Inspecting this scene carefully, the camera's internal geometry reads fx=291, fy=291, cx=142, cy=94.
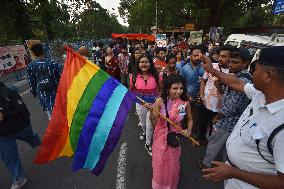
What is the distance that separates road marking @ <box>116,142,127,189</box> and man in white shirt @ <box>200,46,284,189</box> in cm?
243

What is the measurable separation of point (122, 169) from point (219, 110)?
180 centimetres

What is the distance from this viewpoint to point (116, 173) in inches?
178

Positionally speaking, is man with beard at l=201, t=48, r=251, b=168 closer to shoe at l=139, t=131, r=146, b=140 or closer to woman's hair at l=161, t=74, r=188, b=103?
woman's hair at l=161, t=74, r=188, b=103

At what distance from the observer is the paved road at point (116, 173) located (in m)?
4.20

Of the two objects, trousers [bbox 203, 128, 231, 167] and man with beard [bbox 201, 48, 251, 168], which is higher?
man with beard [bbox 201, 48, 251, 168]

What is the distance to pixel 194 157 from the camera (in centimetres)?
507

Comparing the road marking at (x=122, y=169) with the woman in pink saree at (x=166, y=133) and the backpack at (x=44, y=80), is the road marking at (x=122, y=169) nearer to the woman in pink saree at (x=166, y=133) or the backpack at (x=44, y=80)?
the woman in pink saree at (x=166, y=133)

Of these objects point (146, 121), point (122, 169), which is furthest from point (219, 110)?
point (122, 169)

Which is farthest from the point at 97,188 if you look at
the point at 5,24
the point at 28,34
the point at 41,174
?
the point at 28,34

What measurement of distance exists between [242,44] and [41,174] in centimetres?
729

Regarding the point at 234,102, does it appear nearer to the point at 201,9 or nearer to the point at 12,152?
the point at 12,152

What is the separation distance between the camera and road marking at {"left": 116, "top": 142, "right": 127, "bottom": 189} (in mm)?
4207

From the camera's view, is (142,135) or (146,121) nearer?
(146,121)

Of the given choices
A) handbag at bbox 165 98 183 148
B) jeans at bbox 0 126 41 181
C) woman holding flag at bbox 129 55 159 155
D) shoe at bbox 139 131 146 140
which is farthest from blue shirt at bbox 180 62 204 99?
jeans at bbox 0 126 41 181
